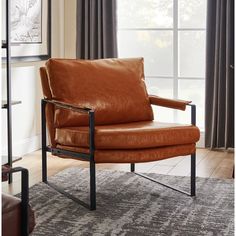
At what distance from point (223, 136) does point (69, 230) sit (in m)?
2.68

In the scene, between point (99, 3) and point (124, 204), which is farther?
point (99, 3)

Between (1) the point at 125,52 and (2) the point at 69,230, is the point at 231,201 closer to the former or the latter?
(2) the point at 69,230

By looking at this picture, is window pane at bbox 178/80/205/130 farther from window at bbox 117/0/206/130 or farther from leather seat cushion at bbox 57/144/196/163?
leather seat cushion at bbox 57/144/196/163

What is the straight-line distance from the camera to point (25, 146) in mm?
5027

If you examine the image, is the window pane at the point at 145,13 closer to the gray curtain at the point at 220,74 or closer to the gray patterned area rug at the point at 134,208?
the gray curtain at the point at 220,74

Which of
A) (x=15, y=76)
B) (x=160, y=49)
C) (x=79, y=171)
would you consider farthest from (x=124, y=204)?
(x=160, y=49)

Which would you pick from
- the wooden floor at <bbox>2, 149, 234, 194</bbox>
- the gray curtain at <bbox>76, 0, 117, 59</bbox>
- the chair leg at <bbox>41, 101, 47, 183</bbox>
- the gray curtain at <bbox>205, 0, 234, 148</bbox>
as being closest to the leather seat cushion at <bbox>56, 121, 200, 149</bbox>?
the chair leg at <bbox>41, 101, 47, 183</bbox>

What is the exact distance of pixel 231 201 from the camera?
341cm

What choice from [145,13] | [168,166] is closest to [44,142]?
[168,166]

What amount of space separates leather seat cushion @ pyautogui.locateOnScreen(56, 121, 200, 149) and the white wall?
4.47 ft

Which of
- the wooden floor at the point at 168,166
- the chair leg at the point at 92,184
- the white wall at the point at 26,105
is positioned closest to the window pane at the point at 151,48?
the white wall at the point at 26,105

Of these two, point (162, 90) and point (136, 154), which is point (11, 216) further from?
point (162, 90)

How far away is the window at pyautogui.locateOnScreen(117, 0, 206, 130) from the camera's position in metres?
5.30

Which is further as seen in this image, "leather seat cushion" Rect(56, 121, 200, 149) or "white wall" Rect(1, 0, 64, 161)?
"white wall" Rect(1, 0, 64, 161)
